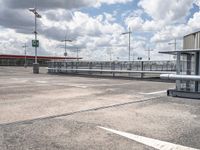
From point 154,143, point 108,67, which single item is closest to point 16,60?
point 108,67

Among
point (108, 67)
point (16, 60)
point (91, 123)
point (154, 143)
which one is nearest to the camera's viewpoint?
point (154, 143)

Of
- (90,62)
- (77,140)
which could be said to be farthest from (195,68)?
(90,62)

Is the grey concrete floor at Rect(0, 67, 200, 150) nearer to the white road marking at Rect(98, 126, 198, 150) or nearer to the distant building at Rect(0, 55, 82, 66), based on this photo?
the white road marking at Rect(98, 126, 198, 150)

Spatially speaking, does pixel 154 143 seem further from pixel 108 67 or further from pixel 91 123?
pixel 108 67

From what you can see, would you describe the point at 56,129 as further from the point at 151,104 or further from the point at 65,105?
the point at 151,104

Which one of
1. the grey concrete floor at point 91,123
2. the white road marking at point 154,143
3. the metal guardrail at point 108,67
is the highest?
the metal guardrail at point 108,67

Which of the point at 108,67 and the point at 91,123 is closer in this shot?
the point at 91,123

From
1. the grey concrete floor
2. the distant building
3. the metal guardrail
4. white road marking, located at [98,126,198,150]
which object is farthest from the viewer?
the distant building

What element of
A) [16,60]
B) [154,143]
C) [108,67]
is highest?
[16,60]

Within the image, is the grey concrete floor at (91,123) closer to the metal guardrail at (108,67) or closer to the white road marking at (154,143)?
the white road marking at (154,143)

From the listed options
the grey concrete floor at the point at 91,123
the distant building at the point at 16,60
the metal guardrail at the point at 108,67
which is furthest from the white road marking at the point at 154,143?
the distant building at the point at 16,60

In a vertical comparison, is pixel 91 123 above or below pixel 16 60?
below

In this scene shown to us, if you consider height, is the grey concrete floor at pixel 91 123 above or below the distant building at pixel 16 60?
below

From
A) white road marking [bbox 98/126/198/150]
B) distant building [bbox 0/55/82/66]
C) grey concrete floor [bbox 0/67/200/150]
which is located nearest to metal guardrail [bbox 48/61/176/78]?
grey concrete floor [bbox 0/67/200/150]
